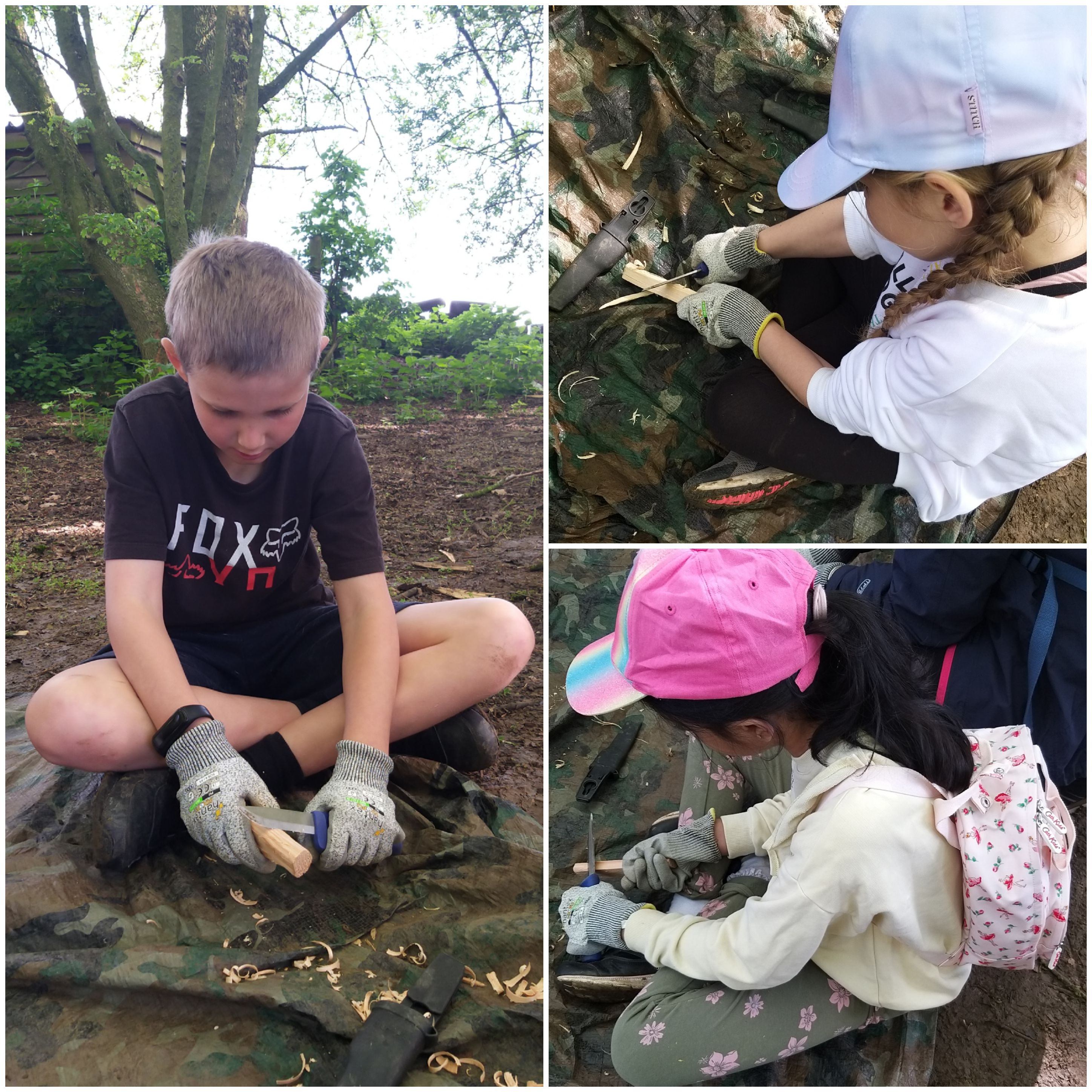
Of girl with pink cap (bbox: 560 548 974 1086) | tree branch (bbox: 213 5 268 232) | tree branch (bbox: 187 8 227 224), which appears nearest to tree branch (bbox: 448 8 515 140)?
tree branch (bbox: 213 5 268 232)

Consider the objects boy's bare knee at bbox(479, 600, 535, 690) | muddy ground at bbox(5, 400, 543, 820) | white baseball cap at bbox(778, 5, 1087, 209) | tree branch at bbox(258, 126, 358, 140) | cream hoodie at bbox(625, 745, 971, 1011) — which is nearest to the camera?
white baseball cap at bbox(778, 5, 1087, 209)

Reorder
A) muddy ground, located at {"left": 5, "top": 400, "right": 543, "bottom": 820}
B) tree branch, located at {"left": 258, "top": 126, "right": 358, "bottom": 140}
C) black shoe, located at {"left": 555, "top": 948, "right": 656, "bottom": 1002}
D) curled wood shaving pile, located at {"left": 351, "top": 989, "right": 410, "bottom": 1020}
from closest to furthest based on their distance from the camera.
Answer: curled wood shaving pile, located at {"left": 351, "top": 989, "right": 410, "bottom": 1020} < black shoe, located at {"left": 555, "top": 948, "right": 656, "bottom": 1002} < muddy ground, located at {"left": 5, "top": 400, "right": 543, "bottom": 820} < tree branch, located at {"left": 258, "top": 126, "right": 358, "bottom": 140}

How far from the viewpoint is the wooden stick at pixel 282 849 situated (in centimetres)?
120

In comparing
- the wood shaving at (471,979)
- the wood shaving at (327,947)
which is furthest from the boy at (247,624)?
the wood shaving at (471,979)

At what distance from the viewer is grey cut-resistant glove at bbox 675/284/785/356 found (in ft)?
5.20

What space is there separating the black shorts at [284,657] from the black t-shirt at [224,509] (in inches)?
1.2

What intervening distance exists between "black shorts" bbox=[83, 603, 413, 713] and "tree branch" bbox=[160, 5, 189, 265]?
99cm

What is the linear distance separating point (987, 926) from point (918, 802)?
0.19 m

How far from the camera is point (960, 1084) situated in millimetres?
1315

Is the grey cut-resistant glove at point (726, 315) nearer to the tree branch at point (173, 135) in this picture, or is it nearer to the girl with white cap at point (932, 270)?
the girl with white cap at point (932, 270)

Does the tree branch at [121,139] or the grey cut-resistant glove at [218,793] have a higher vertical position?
the tree branch at [121,139]

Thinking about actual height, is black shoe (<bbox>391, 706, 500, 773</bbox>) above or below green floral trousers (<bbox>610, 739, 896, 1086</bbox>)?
above

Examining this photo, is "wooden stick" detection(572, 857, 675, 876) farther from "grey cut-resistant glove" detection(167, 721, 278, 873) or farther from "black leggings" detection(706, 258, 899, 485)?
"black leggings" detection(706, 258, 899, 485)

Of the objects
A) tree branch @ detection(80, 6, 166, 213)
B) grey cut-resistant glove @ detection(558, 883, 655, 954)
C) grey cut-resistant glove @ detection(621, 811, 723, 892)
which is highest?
tree branch @ detection(80, 6, 166, 213)
